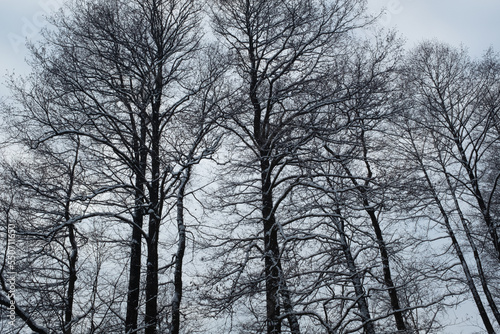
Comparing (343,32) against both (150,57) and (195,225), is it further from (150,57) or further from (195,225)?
(195,225)

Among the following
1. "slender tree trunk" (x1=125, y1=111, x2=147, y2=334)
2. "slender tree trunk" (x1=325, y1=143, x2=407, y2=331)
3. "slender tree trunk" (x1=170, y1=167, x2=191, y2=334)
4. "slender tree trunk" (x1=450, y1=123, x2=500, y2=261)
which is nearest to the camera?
"slender tree trunk" (x1=170, y1=167, x2=191, y2=334)

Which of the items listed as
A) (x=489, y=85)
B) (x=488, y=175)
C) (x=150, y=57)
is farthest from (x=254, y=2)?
(x=488, y=175)

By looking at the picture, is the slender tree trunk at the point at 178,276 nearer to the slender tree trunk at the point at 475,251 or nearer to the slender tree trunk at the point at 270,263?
the slender tree trunk at the point at 270,263

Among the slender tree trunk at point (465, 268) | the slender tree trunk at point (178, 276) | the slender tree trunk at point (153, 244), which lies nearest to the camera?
the slender tree trunk at point (178, 276)

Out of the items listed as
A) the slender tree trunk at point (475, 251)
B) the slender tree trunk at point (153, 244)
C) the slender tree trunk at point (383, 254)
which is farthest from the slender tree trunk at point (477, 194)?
the slender tree trunk at point (153, 244)

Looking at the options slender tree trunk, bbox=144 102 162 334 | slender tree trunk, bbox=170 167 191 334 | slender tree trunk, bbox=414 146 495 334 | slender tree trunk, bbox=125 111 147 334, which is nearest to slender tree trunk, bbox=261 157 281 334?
slender tree trunk, bbox=170 167 191 334

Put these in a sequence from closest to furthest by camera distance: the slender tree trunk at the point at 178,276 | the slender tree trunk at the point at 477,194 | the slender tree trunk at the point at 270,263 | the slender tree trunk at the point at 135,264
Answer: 1. the slender tree trunk at the point at 178,276
2. the slender tree trunk at the point at 270,263
3. the slender tree trunk at the point at 135,264
4. the slender tree trunk at the point at 477,194

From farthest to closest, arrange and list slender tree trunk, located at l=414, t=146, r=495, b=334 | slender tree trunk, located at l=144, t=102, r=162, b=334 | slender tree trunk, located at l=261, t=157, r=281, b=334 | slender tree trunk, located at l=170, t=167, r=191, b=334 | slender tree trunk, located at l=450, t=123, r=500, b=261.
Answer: slender tree trunk, located at l=414, t=146, r=495, b=334 < slender tree trunk, located at l=450, t=123, r=500, b=261 < slender tree trunk, located at l=144, t=102, r=162, b=334 < slender tree trunk, located at l=261, t=157, r=281, b=334 < slender tree trunk, located at l=170, t=167, r=191, b=334

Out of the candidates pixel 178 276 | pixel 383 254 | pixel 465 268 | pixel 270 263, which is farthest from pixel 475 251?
pixel 178 276

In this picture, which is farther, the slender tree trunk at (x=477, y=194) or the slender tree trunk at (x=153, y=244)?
the slender tree trunk at (x=477, y=194)

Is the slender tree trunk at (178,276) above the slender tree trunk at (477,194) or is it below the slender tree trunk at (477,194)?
below

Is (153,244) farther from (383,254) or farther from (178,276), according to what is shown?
(383,254)

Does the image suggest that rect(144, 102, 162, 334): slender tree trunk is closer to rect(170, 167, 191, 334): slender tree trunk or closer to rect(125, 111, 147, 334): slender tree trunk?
rect(125, 111, 147, 334): slender tree trunk

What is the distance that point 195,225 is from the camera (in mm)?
8359
